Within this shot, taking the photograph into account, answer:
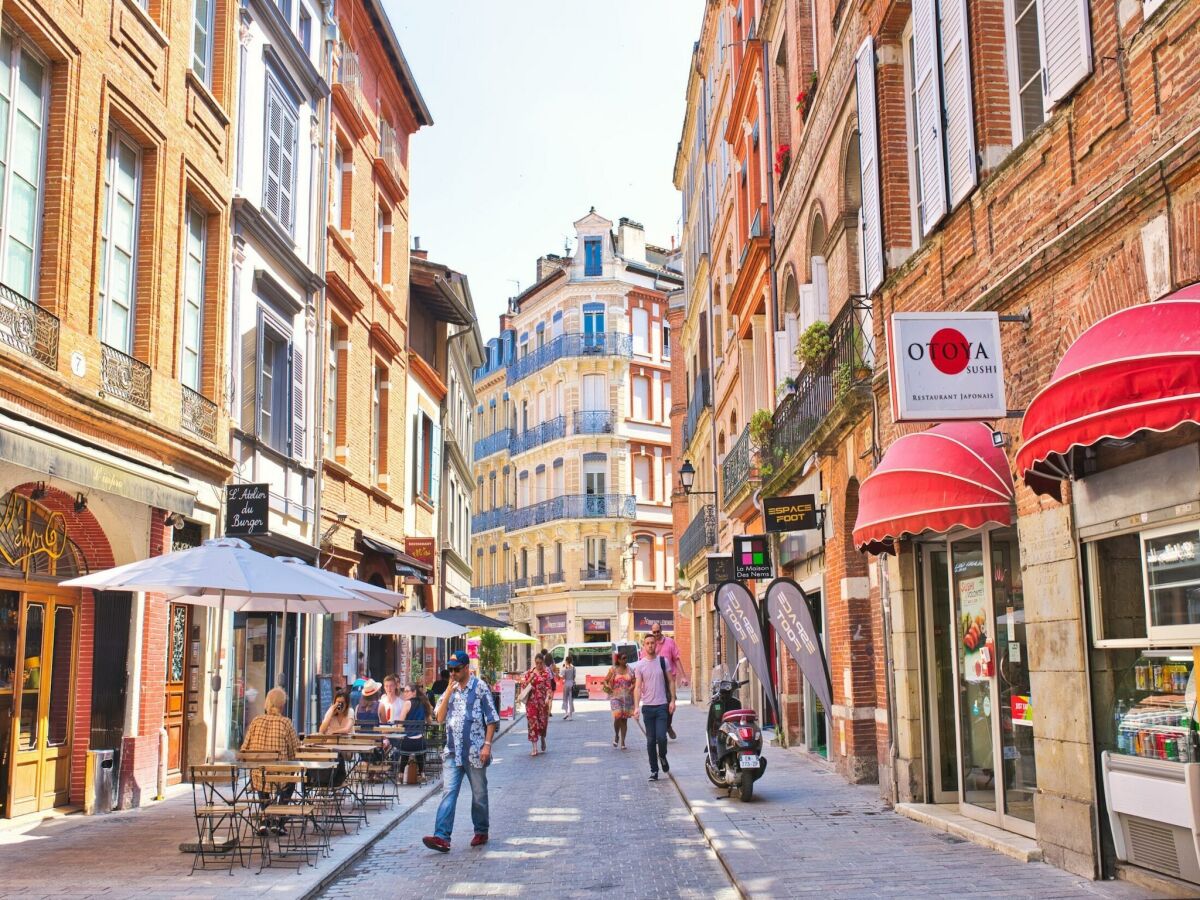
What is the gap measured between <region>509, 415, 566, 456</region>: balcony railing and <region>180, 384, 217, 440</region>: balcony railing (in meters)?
43.2

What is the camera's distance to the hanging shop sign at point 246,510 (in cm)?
1552

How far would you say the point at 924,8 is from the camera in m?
10.6

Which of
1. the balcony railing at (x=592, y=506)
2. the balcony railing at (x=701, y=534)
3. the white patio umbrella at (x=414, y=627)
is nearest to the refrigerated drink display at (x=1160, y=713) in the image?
the white patio umbrella at (x=414, y=627)

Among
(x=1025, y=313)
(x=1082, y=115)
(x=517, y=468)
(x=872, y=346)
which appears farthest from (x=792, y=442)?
(x=517, y=468)

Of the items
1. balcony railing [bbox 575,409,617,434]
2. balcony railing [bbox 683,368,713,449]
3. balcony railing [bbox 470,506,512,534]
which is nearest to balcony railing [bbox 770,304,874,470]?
balcony railing [bbox 683,368,713,449]

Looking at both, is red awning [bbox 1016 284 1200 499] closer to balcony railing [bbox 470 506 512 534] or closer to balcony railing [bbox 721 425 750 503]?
balcony railing [bbox 721 425 750 503]

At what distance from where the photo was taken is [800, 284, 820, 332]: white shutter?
16.7m

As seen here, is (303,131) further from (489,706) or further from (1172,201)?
(1172,201)

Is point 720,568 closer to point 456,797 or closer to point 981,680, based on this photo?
point 981,680

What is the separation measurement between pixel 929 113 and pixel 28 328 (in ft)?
27.1

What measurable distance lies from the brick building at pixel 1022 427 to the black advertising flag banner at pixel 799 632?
60 cm

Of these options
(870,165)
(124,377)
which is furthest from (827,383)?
(124,377)

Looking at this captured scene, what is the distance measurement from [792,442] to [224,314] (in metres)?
8.12

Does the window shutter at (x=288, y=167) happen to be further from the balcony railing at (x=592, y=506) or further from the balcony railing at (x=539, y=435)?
the balcony railing at (x=539, y=435)
